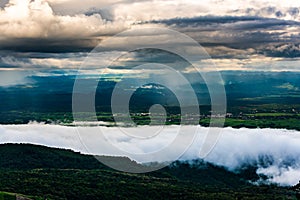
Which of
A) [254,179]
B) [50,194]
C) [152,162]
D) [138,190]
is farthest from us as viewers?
[254,179]

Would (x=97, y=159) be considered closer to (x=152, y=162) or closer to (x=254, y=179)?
(x=152, y=162)

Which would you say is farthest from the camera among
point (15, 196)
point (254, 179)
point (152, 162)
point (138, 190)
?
point (254, 179)

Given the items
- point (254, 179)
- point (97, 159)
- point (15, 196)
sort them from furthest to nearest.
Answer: point (254, 179) → point (97, 159) → point (15, 196)

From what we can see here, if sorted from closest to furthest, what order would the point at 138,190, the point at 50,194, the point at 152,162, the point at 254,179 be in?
the point at 50,194 < the point at 138,190 < the point at 152,162 < the point at 254,179

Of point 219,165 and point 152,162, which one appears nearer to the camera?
point 152,162

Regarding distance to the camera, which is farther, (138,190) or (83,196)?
(138,190)

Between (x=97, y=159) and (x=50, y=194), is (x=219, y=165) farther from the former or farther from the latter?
(x=50, y=194)

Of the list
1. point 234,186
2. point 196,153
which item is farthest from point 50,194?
point 196,153

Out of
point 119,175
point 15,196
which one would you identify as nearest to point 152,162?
point 119,175

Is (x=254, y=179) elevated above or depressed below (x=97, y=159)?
below
